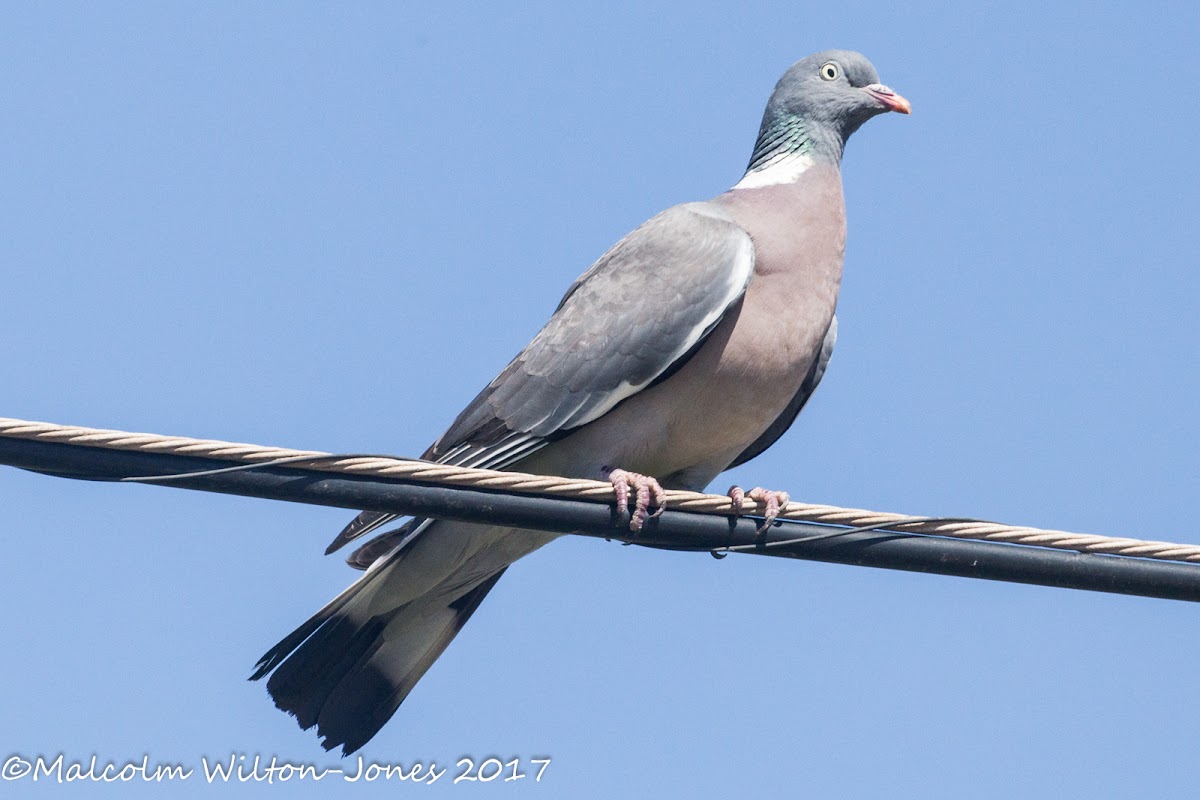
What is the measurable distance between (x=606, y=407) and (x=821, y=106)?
181 centimetres

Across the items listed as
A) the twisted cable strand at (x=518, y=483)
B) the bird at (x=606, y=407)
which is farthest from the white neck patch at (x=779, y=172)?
the twisted cable strand at (x=518, y=483)

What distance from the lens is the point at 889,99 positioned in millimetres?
6402

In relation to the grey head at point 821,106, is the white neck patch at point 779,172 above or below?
below

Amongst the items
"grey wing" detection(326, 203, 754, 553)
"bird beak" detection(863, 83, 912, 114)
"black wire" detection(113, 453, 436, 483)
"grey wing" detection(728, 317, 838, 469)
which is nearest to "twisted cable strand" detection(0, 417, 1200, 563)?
"black wire" detection(113, 453, 436, 483)

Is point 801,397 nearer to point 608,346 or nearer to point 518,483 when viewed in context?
point 608,346

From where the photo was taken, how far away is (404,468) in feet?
12.2

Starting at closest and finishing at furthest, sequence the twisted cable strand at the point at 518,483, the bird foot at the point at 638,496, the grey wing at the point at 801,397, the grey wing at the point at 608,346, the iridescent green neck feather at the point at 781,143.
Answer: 1. the twisted cable strand at the point at 518,483
2. the bird foot at the point at 638,496
3. the grey wing at the point at 608,346
4. the grey wing at the point at 801,397
5. the iridescent green neck feather at the point at 781,143

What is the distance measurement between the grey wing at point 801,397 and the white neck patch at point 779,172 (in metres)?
0.57

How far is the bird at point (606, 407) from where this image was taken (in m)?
5.22

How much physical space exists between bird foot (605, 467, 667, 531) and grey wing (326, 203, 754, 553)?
74 cm

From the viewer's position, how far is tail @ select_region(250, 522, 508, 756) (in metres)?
5.28

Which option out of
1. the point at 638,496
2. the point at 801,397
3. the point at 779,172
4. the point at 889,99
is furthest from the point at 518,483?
the point at 889,99

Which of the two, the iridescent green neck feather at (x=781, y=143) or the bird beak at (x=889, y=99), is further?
the bird beak at (x=889, y=99)

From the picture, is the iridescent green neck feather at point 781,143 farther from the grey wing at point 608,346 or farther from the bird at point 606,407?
the grey wing at point 608,346
